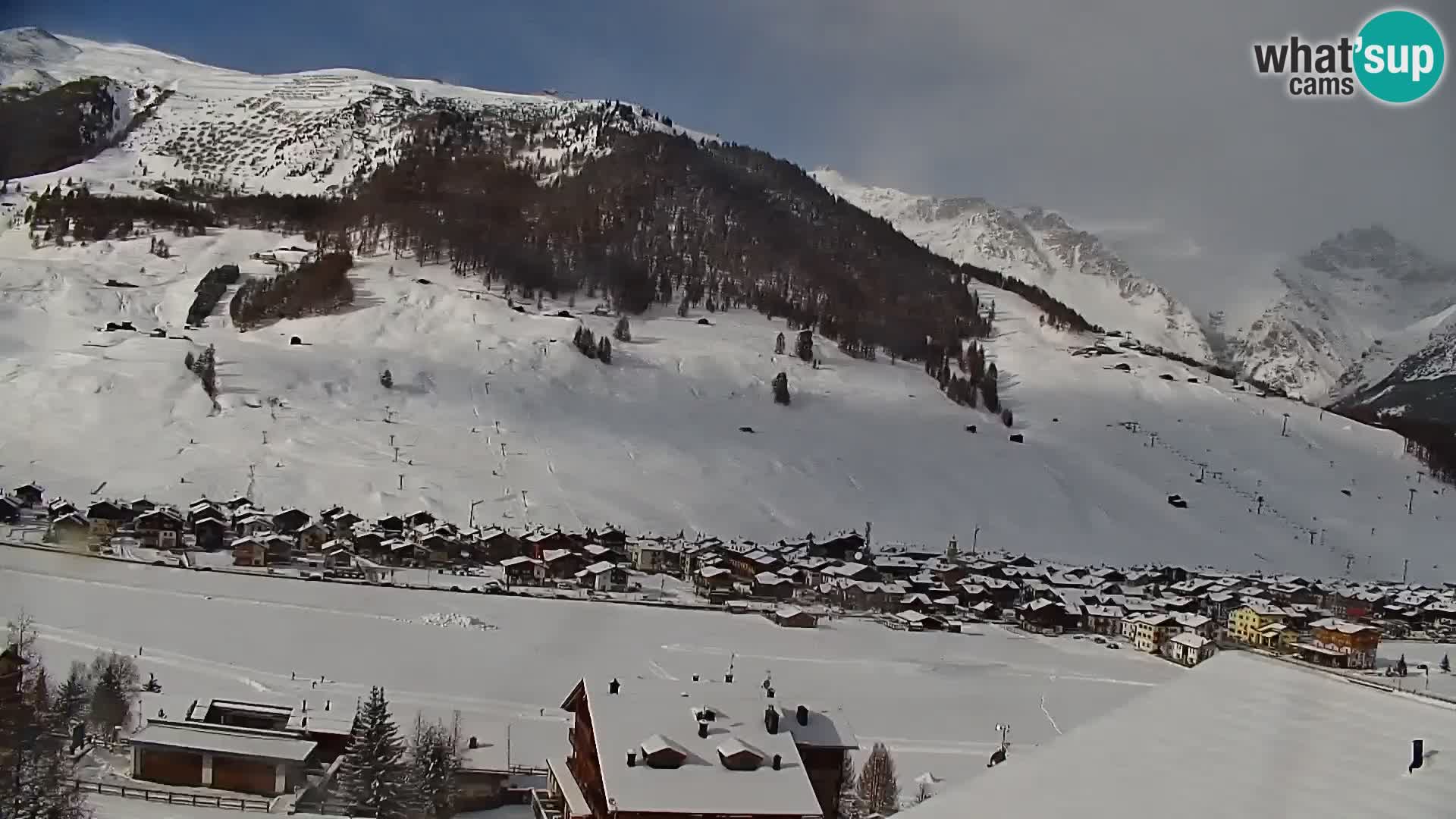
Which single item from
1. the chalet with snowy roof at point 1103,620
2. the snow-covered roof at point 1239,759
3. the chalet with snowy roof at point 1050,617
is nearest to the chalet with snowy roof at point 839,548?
the chalet with snowy roof at point 1050,617

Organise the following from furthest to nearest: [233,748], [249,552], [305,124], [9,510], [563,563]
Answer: [305,124] < [563,563] < [249,552] < [9,510] < [233,748]

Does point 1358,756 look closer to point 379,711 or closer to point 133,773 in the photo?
point 379,711

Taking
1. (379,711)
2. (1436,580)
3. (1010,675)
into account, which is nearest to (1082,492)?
(1436,580)

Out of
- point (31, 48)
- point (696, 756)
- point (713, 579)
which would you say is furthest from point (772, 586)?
point (31, 48)

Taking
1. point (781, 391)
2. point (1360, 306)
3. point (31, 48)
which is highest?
point (781, 391)

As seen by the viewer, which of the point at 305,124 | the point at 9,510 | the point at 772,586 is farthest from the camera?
the point at 305,124

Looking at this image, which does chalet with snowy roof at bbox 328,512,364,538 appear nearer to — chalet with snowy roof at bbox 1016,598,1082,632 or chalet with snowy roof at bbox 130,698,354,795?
chalet with snowy roof at bbox 130,698,354,795

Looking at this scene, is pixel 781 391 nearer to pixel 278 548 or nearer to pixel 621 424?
pixel 621 424
